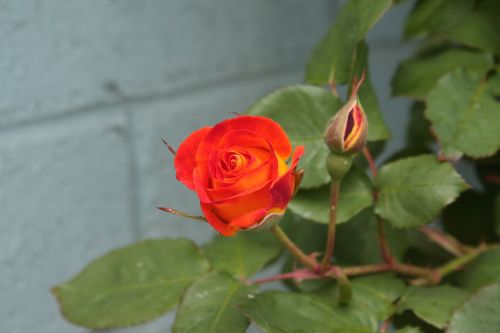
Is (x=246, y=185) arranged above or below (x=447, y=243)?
above

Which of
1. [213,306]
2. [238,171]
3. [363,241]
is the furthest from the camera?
[363,241]

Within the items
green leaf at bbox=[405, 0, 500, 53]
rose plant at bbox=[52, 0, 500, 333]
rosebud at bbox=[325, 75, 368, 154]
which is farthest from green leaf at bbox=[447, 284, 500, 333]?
green leaf at bbox=[405, 0, 500, 53]

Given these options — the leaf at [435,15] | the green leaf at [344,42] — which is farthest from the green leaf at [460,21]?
the green leaf at [344,42]

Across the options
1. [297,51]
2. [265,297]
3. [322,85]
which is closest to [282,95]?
[322,85]

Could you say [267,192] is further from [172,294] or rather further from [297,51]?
[297,51]

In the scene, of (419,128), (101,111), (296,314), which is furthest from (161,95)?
(296,314)

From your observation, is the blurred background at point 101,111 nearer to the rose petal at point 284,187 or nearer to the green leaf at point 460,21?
the green leaf at point 460,21

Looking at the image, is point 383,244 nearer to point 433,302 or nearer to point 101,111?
point 433,302

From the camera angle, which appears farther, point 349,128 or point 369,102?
point 369,102
